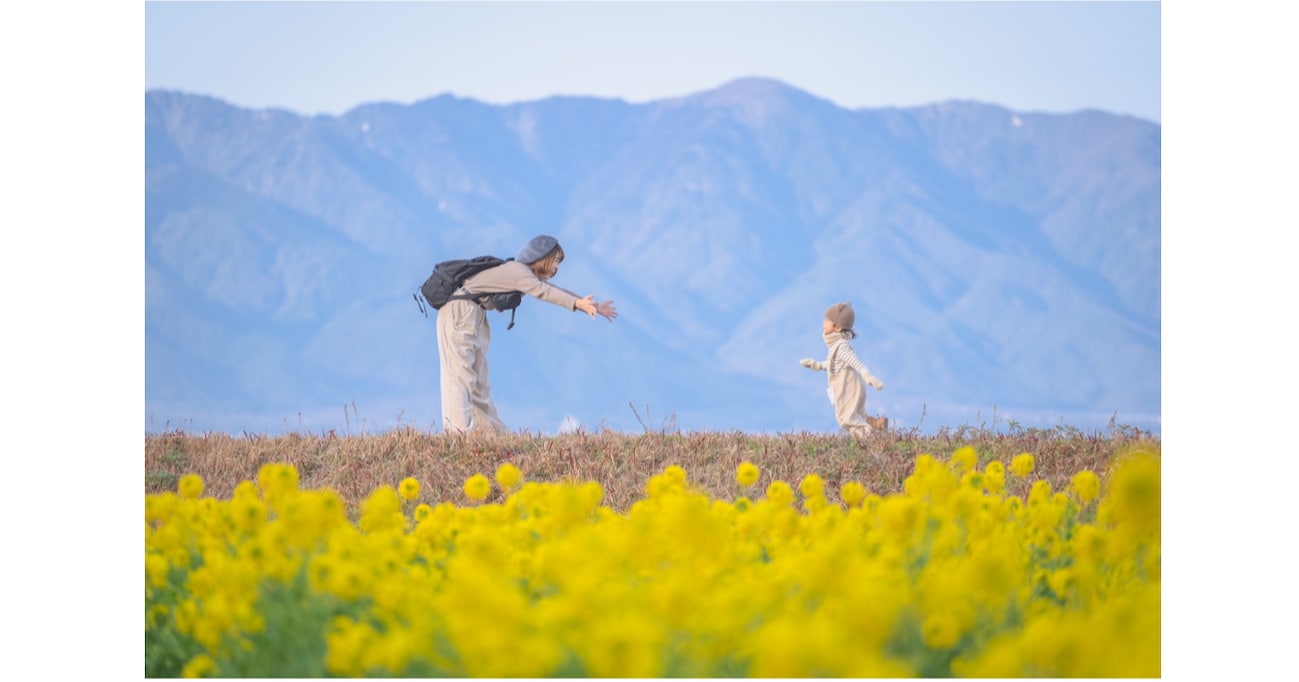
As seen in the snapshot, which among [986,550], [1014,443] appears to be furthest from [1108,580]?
[1014,443]

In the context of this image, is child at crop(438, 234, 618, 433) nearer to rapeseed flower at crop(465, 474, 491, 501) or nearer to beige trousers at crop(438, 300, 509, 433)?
beige trousers at crop(438, 300, 509, 433)

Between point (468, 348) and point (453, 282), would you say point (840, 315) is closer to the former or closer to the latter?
point (468, 348)

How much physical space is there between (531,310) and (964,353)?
63.1ft

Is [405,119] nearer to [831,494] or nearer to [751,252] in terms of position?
[751,252]

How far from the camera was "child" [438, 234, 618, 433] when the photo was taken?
895 cm

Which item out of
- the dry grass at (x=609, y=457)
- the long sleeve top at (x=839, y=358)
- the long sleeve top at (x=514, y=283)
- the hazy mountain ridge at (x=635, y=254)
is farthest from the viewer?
the hazy mountain ridge at (x=635, y=254)

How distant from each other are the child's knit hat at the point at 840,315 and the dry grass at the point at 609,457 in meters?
0.83

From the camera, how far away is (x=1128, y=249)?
5691 cm

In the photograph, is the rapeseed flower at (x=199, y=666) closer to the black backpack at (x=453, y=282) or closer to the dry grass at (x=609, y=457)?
the dry grass at (x=609, y=457)

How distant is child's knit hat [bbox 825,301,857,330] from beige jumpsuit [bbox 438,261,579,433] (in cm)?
200

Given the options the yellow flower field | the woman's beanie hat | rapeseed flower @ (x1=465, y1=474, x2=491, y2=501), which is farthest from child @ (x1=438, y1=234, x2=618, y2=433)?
rapeseed flower @ (x1=465, y1=474, x2=491, y2=501)

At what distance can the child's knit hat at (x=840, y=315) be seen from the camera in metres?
9.16

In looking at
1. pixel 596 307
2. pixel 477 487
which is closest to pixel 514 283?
pixel 596 307

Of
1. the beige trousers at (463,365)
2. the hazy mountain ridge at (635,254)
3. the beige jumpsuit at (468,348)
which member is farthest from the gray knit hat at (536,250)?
the hazy mountain ridge at (635,254)
